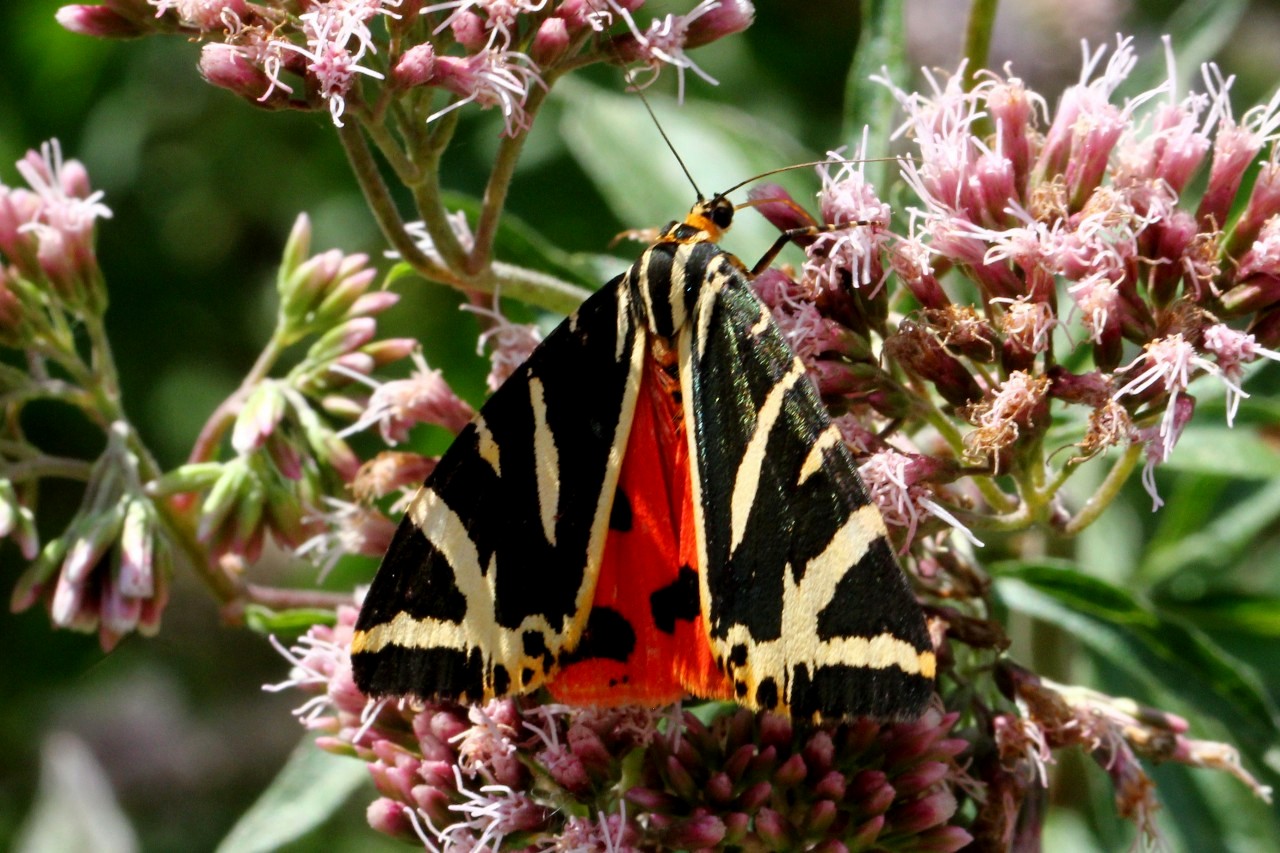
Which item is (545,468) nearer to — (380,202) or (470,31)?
(380,202)

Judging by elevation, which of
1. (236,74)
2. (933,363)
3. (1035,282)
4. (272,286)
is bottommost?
(272,286)

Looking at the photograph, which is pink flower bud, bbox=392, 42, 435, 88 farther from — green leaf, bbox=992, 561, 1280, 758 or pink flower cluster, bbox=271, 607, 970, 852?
green leaf, bbox=992, 561, 1280, 758

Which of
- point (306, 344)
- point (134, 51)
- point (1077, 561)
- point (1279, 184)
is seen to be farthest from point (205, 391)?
point (1279, 184)

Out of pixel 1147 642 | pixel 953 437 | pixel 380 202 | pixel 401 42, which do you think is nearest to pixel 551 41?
pixel 401 42

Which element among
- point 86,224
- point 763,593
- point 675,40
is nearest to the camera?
point 763,593

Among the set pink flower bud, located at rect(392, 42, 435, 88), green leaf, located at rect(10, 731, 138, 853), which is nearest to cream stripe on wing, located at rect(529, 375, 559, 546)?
pink flower bud, located at rect(392, 42, 435, 88)

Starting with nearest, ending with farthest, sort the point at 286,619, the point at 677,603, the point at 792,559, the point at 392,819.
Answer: the point at 792,559
the point at 677,603
the point at 392,819
the point at 286,619

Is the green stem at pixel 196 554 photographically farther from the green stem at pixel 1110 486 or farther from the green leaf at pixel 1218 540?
the green leaf at pixel 1218 540

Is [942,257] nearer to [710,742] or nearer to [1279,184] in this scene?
[1279,184]
